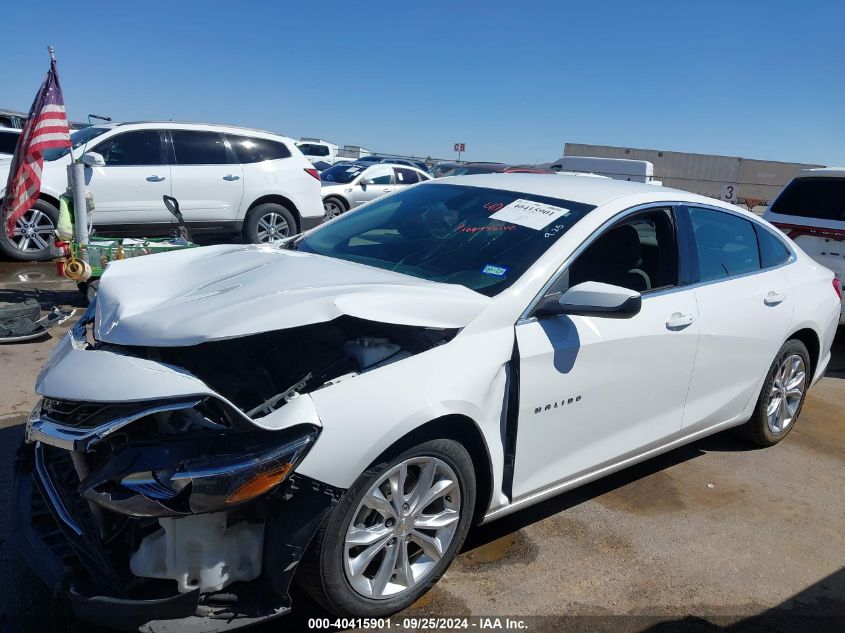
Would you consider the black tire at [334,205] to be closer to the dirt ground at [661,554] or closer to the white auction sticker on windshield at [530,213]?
the dirt ground at [661,554]

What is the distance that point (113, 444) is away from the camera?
90.9 inches

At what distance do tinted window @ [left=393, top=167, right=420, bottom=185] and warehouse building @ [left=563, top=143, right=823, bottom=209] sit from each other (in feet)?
55.7

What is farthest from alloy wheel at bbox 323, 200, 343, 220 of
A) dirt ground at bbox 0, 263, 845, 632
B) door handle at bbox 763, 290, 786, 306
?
door handle at bbox 763, 290, 786, 306

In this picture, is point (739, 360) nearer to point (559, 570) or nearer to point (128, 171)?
point (559, 570)

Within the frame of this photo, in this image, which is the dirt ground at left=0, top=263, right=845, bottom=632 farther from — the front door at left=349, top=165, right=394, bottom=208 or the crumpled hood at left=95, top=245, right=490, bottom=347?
the front door at left=349, top=165, right=394, bottom=208

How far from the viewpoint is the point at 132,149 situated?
8961mm

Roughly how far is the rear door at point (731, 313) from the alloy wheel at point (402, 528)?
1.66 m

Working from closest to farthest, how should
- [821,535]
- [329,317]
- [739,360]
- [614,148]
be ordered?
[329,317] < [821,535] < [739,360] < [614,148]

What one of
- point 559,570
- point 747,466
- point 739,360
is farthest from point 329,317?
point 747,466

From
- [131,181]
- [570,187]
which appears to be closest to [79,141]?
[131,181]

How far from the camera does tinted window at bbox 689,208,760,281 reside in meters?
3.77

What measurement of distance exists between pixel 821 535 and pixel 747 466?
2.54 feet

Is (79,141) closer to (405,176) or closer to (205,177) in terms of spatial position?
(205,177)

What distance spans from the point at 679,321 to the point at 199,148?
765cm
